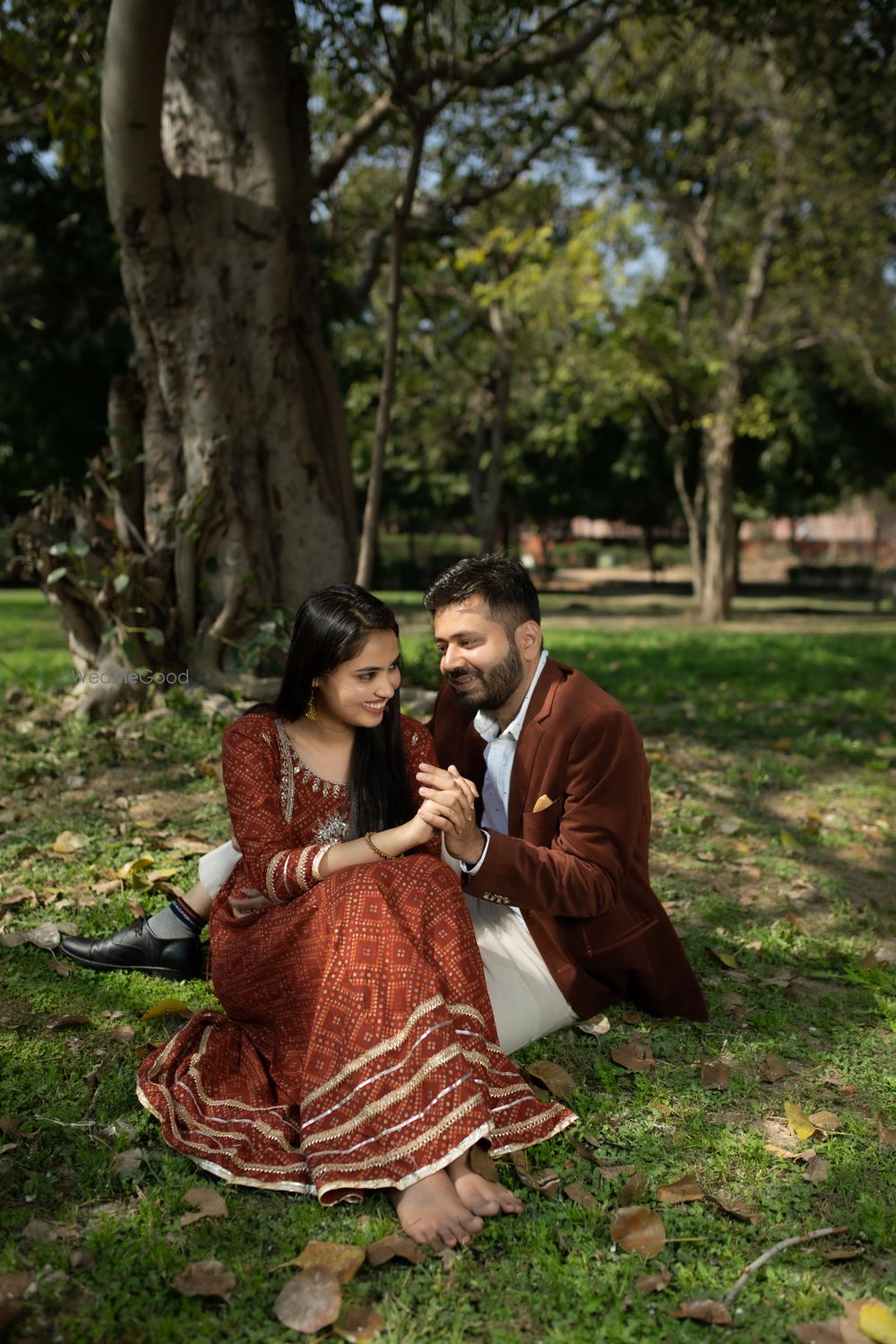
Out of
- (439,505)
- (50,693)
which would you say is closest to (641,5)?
(50,693)

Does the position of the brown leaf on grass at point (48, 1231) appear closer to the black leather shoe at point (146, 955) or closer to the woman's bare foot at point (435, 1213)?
the woman's bare foot at point (435, 1213)

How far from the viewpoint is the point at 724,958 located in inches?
166

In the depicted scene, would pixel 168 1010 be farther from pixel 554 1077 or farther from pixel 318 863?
pixel 554 1077

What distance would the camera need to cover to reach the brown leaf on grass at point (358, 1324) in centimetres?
220

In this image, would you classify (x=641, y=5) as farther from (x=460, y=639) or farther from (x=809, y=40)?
(x=460, y=639)

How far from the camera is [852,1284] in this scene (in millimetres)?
2393

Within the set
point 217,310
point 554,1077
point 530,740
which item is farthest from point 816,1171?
point 217,310

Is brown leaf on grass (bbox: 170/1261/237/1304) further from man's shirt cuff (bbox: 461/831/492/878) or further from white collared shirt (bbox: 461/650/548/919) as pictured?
white collared shirt (bbox: 461/650/548/919)

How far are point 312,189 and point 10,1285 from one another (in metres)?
7.54

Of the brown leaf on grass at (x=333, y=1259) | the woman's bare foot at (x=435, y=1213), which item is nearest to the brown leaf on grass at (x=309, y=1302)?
the brown leaf on grass at (x=333, y=1259)

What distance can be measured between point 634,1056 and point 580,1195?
766mm

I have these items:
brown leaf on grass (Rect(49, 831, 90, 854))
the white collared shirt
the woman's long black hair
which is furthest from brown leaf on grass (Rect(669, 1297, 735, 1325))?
brown leaf on grass (Rect(49, 831, 90, 854))

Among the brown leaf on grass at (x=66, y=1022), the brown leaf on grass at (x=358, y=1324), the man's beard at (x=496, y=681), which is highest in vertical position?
the man's beard at (x=496, y=681)

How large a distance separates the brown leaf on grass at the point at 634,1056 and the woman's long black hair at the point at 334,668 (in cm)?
99
